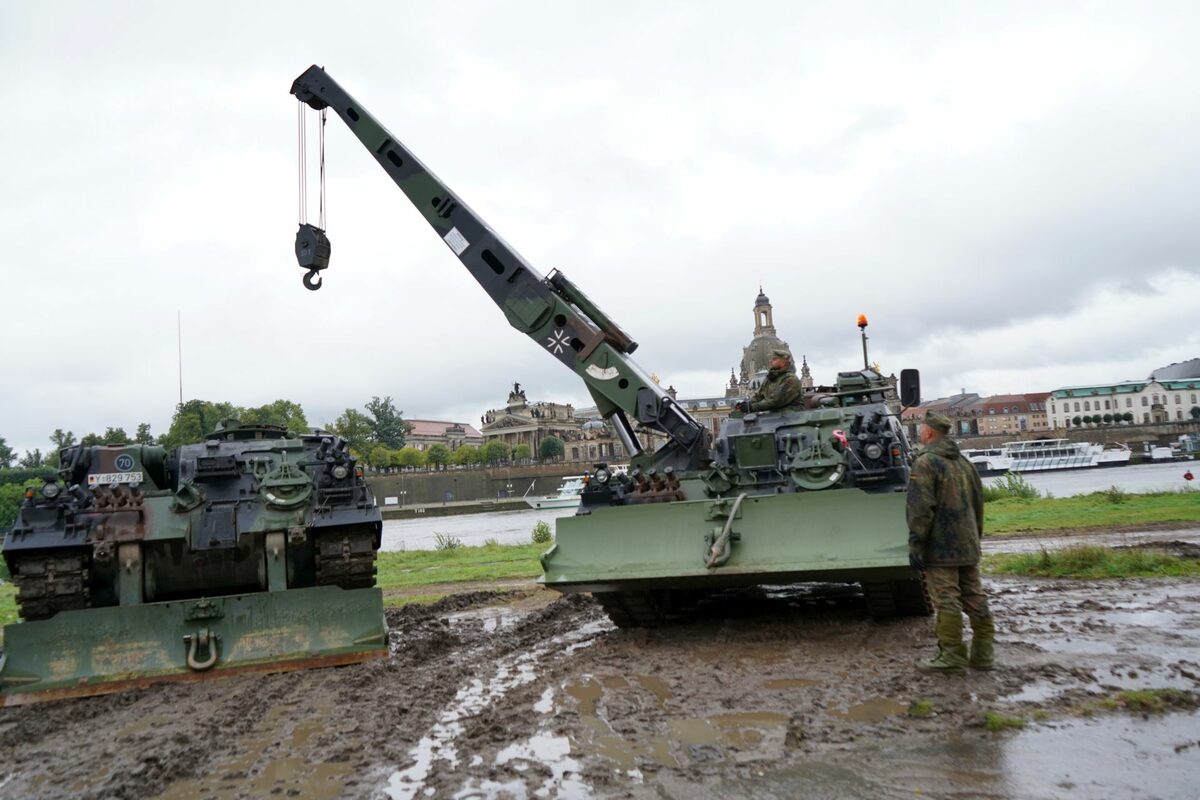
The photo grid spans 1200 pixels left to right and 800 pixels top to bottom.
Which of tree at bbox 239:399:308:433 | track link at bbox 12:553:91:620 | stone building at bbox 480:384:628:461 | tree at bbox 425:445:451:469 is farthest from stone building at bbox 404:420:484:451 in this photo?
track link at bbox 12:553:91:620

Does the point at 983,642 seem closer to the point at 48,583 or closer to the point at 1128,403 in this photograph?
the point at 48,583

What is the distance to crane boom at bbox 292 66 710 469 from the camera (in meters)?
9.91

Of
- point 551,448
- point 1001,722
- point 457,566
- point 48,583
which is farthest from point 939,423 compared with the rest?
point 551,448

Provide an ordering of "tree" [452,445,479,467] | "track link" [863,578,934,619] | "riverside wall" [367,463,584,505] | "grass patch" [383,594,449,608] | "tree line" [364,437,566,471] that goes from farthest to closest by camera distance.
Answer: "tree" [452,445,479,467]
"tree line" [364,437,566,471]
"riverside wall" [367,463,584,505]
"grass patch" [383,594,449,608]
"track link" [863,578,934,619]

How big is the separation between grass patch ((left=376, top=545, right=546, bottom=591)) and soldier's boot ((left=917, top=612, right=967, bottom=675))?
890 cm

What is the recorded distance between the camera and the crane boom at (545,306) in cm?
991

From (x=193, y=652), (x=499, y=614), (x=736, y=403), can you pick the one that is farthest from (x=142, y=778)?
(x=736, y=403)

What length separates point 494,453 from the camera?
113 metres

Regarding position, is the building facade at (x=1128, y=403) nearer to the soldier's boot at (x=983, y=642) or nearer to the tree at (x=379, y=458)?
the tree at (x=379, y=458)

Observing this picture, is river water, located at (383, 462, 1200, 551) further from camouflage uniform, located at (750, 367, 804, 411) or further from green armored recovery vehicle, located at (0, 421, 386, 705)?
green armored recovery vehicle, located at (0, 421, 386, 705)

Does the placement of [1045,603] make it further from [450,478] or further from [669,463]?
[450,478]

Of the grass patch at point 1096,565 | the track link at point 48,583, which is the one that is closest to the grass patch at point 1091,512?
the grass patch at point 1096,565

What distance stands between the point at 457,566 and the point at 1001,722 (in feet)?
45.8

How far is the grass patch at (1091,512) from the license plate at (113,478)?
44.2ft
